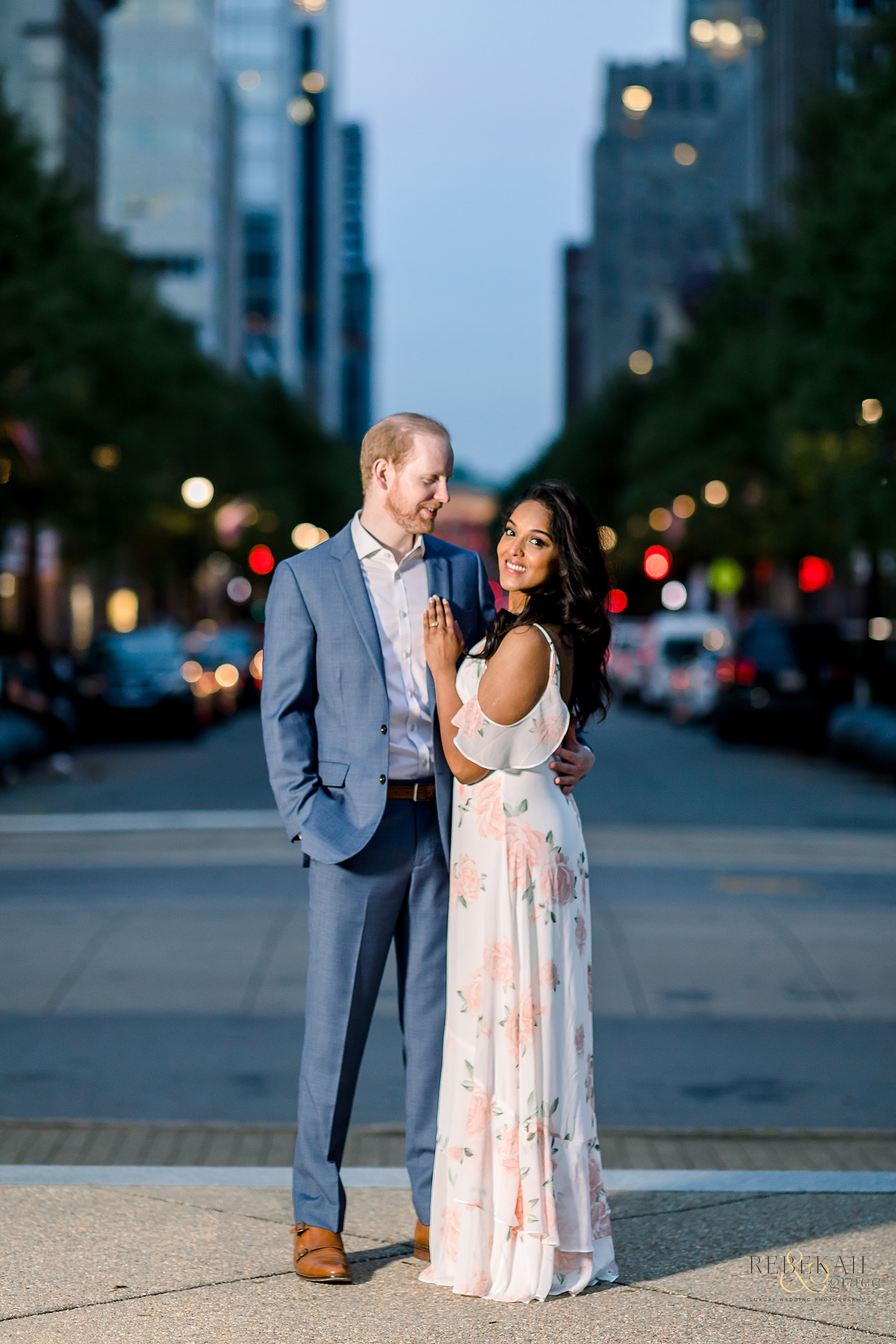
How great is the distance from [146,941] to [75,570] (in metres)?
38.7

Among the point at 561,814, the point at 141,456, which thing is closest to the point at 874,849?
the point at 561,814

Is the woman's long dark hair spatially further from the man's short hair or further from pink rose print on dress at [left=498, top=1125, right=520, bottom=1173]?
pink rose print on dress at [left=498, top=1125, right=520, bottom=1173]

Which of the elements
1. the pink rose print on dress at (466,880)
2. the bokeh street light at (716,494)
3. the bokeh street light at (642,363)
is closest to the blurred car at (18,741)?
the pink rose print on dress at (466,880)

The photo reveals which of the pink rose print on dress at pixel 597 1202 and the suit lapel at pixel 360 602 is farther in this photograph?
the suit lapel at pixel 360 602

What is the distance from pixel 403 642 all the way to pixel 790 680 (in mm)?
23632

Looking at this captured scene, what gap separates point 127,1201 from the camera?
5.09 meters

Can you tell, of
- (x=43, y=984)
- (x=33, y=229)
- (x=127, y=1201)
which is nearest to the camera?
(x=127, y=1201)

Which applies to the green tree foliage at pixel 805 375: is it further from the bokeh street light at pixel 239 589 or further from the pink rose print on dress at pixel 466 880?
the bokeh street light at pixel 239 589

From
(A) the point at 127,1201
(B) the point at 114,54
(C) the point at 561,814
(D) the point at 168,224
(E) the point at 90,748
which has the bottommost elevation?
(E) the point at 90,748

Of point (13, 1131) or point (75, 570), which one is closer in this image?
point (13, 1131)

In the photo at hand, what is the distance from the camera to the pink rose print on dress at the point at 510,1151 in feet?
13.9

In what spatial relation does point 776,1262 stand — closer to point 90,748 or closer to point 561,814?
point 561,814

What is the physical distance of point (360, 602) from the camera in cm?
452

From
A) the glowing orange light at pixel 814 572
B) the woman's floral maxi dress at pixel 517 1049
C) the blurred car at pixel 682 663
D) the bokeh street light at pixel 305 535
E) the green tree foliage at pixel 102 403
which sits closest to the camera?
the woman's floral maxi dress at pixel 517 1049
